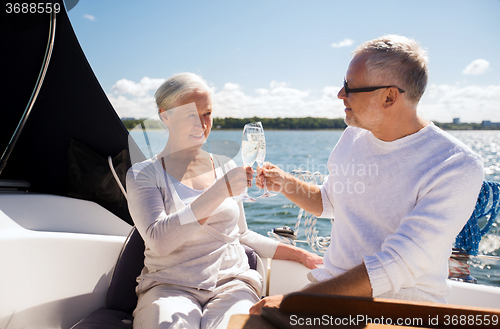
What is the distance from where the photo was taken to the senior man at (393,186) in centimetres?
109

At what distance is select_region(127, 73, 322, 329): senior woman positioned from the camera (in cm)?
Answer: 133

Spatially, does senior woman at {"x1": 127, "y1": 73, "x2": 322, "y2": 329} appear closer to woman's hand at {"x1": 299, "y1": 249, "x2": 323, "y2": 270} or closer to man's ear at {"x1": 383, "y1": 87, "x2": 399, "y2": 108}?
woman's hand at {"x1": 299, "y1": 249, "x2": 323, "y2": 270}

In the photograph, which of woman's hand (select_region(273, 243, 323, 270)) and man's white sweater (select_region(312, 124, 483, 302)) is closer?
man's white sweater (select_region(312, 124, 483, 302))

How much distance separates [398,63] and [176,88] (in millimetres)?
954

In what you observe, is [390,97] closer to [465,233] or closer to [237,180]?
[237,180]

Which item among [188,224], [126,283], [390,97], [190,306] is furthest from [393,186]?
[126,283]

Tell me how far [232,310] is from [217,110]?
→ 3.08 feet

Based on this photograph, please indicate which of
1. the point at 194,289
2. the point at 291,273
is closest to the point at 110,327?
the point at 194,289

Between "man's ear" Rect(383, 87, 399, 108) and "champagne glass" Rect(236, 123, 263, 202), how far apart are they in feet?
1.66

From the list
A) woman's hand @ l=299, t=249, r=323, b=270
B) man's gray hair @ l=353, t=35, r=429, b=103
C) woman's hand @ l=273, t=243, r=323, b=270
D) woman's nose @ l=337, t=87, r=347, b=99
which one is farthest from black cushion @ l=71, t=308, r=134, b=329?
man's gray hair @ l=353, t=35, r=429, b=103

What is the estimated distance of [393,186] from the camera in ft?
4.19

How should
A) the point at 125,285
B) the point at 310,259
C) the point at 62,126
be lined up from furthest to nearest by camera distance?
the point at 62,126 → the point at 310,259 → the point at 125,285

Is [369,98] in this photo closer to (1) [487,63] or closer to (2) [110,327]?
(2) [110,327]

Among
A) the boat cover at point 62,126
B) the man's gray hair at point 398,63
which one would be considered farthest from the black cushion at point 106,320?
the man's gray hair at point 398,63
